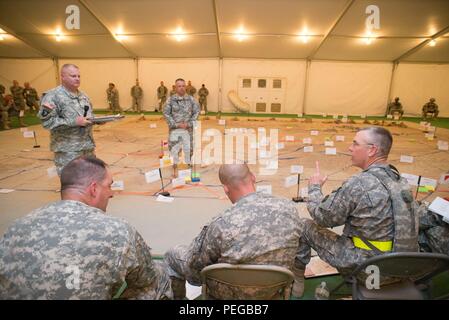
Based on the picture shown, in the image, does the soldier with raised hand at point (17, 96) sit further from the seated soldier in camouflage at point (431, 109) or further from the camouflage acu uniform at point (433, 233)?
the seated soldier in camouflage at point (431, 109)

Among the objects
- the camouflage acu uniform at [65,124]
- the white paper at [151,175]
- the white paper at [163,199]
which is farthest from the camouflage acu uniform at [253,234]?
the camouflage acu uniform at [65,124]

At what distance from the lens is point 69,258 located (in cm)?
105

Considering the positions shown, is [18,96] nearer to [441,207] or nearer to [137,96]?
[137,96]

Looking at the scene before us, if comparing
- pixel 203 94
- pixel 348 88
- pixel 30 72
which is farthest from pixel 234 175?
pixel 30 72

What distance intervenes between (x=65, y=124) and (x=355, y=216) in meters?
2.95

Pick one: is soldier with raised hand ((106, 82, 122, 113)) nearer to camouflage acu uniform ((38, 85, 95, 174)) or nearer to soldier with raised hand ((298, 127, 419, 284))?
camouflage acu uniform ((38, 85, 95, 174))

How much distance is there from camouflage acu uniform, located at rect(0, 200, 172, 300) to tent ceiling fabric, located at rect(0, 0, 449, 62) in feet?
34.5

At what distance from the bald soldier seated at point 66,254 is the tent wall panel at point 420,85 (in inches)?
701

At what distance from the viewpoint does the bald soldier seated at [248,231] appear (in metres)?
1.33

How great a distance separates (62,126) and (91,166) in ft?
6.66

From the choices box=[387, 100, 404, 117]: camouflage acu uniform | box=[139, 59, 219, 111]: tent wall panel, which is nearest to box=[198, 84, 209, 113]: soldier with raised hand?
box=[139, 59, 219, 111]: tent wall panel

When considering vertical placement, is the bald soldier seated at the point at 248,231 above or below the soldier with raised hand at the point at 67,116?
below
